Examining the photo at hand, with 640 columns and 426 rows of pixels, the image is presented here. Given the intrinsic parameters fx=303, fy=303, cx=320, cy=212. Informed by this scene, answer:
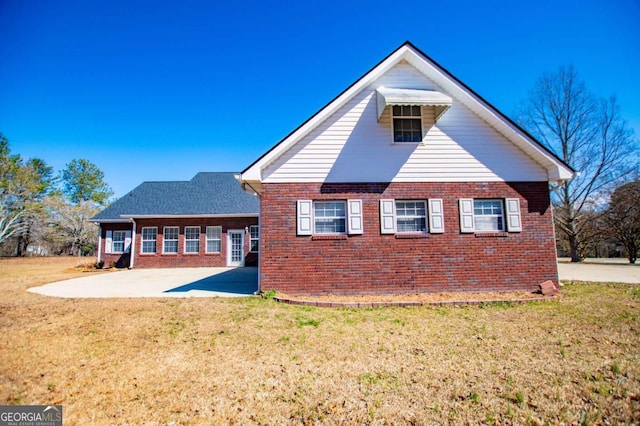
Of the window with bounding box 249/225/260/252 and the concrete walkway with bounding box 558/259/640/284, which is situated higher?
the window with bounding box 249/225/260/252

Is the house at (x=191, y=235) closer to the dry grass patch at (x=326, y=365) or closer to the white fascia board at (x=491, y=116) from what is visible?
the dry grass patch at (x=326, y=365)

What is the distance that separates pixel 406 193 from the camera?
9.85 m

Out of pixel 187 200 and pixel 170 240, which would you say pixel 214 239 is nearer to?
pixel 170 240

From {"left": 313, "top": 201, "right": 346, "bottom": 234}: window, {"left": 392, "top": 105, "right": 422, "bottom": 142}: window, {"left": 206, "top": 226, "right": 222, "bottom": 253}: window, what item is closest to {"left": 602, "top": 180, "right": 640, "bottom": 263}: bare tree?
{"left": 392, "top": 105, "right": 422, "bottom": 142}: window

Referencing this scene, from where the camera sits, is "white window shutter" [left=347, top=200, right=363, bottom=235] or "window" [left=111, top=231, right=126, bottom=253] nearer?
"white window shutter" [left=347, top=200, right=363, bottom=235]

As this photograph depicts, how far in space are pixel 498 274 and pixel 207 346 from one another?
894 centimetres

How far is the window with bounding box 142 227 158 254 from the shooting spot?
20.2m

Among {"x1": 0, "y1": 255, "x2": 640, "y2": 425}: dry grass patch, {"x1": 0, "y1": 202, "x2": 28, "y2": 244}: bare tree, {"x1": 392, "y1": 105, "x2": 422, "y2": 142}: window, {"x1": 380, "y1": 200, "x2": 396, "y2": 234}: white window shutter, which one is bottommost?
{"x1": 0, "y1": 255, "x2": 640, "y2": 425}: dry grass patch

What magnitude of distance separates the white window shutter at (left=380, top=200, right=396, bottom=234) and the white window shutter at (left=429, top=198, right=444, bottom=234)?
1.21 m

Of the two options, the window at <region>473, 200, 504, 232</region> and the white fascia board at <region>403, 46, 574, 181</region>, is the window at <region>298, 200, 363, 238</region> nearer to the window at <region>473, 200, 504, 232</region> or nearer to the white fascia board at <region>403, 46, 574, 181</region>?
the window at <region>473, 200, 504, 232</region>

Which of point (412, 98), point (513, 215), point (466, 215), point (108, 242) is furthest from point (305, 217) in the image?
point (108, 242)

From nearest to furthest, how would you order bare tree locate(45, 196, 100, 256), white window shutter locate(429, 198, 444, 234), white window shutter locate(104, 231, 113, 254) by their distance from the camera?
1. white window shutter locate(429, 198, 444, 234)
2. white window shutter locate(104, 231, 113, 254)
3. bare tree locate(45, 196, 100, 256)

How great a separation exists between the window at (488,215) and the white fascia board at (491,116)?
1.86 meters

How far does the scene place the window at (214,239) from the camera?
20156 mm
